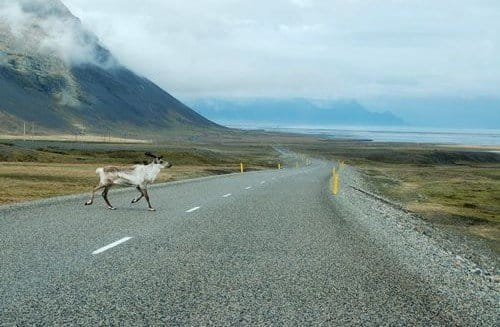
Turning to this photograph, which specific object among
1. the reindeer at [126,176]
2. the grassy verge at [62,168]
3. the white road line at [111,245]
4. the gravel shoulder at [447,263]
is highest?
the reindeer at [126,176]

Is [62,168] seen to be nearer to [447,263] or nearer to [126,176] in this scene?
[126,176]

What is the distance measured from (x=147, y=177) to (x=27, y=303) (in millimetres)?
12999

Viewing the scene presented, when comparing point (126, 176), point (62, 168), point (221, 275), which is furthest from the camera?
point (62, 168)

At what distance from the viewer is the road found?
7.32 m

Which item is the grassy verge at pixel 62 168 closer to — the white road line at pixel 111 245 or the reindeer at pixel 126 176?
the reindeer at pixel 126 176

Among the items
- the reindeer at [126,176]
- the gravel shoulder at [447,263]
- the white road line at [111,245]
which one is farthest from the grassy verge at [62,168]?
the gravel shoulder at [447,263]

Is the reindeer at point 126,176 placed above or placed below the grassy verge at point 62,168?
above

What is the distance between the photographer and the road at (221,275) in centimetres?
732

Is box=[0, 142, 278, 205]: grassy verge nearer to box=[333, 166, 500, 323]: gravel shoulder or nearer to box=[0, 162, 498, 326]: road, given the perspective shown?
box=[0, 162, 498, 326]: road

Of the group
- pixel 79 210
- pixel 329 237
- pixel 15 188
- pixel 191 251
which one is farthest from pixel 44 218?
pixel 15 188

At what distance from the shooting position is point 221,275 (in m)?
9.53

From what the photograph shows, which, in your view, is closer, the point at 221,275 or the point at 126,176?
the point at 221,275

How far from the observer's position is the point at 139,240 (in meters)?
12.8

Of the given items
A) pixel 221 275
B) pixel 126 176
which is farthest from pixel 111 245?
pixel 126 176
